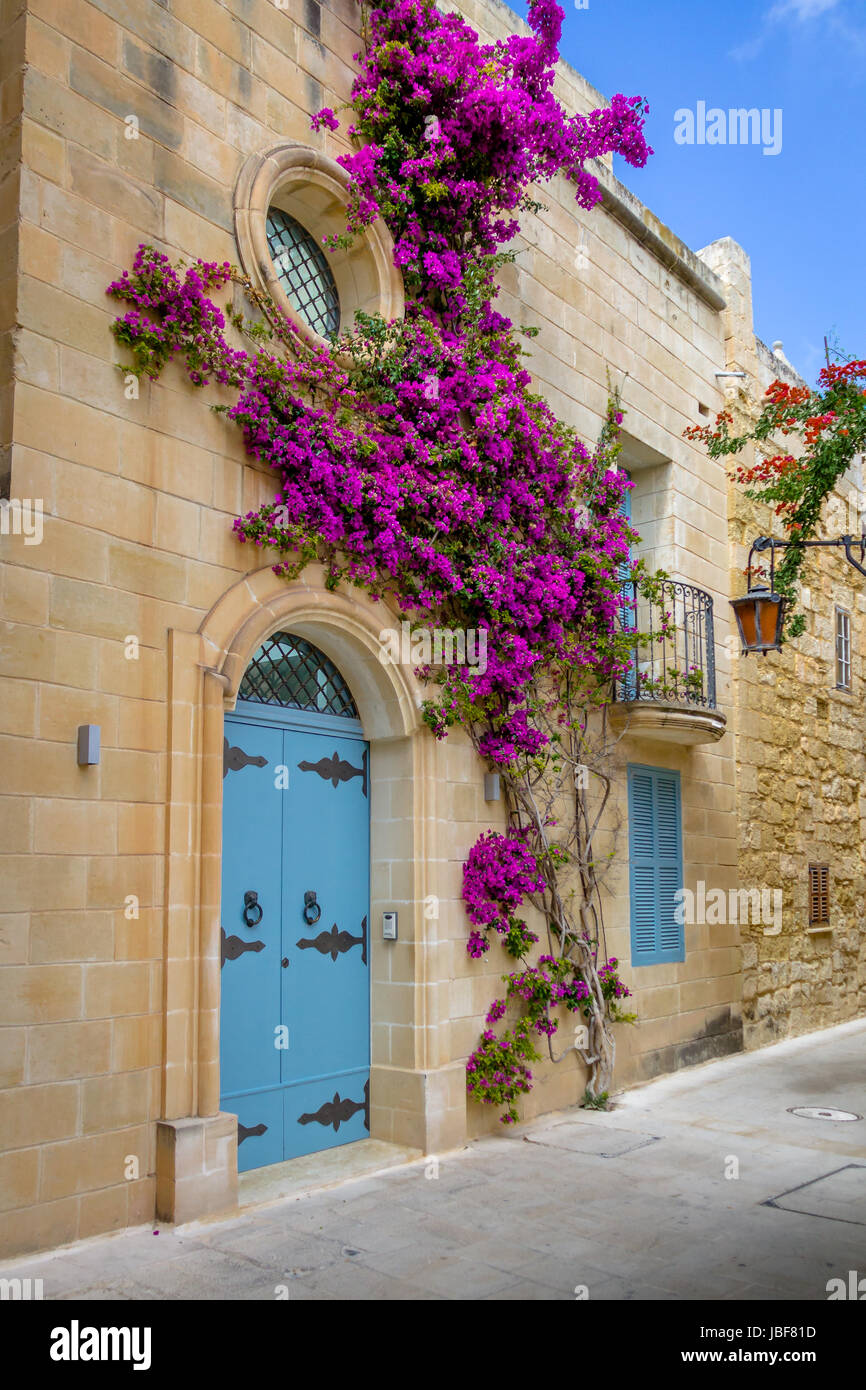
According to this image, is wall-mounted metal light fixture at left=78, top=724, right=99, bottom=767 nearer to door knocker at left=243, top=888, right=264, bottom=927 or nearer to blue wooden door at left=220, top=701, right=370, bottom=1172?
blue wooden door at left=220, top=701, right=370, bottom=1172

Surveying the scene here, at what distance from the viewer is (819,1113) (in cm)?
766

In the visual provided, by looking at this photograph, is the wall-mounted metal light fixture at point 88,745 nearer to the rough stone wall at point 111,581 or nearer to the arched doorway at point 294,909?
the rough stone wall at point 111,581

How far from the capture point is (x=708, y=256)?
11.9 metres

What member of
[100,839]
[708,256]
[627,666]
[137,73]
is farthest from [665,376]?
[100,839]

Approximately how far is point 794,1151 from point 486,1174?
197 cm

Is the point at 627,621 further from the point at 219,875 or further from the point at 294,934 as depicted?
the point at 219,875

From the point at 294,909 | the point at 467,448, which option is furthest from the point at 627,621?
the point at 294,909

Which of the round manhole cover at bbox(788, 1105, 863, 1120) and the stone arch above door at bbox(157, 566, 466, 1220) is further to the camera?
the round manhole cover at bbox(788, 1105, 863, 1120)

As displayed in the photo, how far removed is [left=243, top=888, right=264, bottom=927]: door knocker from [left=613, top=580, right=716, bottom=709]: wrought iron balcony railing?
12.0 ft

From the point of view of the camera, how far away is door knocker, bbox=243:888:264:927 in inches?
228

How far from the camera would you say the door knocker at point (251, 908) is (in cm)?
579

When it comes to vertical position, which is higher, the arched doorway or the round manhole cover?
the arched doorway

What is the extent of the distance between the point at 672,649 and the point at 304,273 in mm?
4705

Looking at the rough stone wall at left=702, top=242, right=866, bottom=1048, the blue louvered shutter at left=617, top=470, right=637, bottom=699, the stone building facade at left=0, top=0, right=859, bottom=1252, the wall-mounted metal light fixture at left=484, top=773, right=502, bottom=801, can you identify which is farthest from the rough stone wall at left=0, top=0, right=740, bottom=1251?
the rough stone wall at left=702, top=242, right=866, bottom=1048
